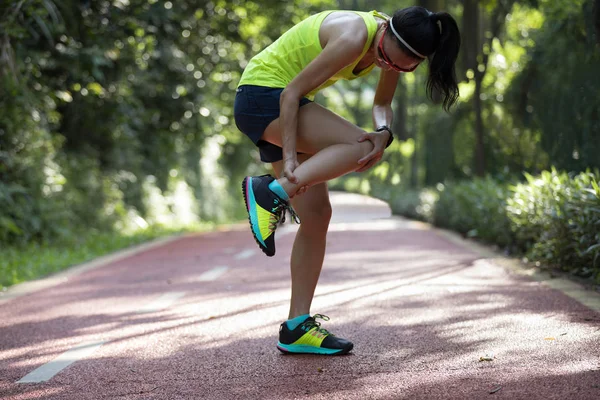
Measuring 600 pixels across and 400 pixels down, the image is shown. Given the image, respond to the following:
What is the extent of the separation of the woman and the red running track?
52cm

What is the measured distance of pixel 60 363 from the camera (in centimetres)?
468

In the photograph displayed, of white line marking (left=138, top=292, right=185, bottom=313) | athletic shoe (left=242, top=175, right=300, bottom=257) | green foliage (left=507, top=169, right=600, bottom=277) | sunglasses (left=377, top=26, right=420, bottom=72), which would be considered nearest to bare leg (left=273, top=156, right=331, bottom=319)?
athletic shoe (left=242, top=175, right=300, bottom=257)

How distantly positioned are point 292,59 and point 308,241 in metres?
0.94

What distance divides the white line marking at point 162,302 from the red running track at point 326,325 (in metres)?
0.05

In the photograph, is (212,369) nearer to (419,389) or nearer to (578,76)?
(419,389)

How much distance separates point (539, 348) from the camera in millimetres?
4379

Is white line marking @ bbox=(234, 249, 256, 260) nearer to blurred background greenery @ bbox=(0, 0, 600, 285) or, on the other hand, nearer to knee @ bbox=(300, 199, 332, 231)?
blurred background greenery @ bbox=(0, 0, 600, 285)

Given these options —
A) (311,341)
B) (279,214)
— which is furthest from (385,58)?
(311,341)

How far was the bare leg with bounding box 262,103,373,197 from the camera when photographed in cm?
415

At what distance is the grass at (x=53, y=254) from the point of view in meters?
10.0

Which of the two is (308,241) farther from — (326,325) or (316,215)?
(326,325)

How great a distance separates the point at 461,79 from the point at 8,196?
8384 millimetres

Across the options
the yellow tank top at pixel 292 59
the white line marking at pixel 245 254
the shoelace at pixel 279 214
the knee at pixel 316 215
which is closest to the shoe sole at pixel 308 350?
the knee at pixel 316 215

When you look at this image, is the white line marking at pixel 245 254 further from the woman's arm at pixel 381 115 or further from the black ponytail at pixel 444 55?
the black ponytail at pixel 444 55
